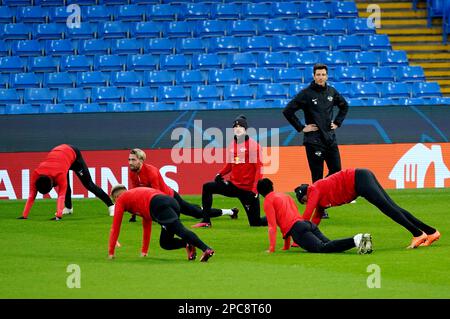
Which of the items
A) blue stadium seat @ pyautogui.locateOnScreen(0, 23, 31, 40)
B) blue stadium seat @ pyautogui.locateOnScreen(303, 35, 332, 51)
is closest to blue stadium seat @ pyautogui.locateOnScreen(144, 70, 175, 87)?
blue stadium seat @ pyautogui.locateOnScreen(0, 23, 31, 40)

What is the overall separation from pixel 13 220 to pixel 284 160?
6.79m

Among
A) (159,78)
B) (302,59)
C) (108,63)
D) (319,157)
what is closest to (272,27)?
(302,59)

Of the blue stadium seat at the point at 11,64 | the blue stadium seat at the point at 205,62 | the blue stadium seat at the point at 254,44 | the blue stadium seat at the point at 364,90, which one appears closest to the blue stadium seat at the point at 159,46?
the blue stadium seat at the point at 205,62

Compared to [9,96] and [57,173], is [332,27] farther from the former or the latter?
[57,173]

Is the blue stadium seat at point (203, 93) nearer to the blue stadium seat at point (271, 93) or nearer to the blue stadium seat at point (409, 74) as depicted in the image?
the blue stadium seat at point (271, 93)

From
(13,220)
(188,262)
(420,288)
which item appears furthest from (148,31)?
(420,288)

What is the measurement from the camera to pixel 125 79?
2702cm

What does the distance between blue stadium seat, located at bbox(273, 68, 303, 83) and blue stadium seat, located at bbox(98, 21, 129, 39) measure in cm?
413

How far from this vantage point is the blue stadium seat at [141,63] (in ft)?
90.4

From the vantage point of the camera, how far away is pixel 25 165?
2400 cm

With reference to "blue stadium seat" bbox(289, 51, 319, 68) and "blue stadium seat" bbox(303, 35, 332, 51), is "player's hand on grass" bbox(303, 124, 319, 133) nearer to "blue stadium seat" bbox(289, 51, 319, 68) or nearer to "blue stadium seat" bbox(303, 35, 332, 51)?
"blue stadium seat" bbox(289, 51, 319, 68)

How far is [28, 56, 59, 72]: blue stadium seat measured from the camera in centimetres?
2731

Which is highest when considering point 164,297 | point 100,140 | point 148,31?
point 148,31

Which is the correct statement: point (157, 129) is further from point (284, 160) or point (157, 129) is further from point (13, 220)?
point (13, 220)
